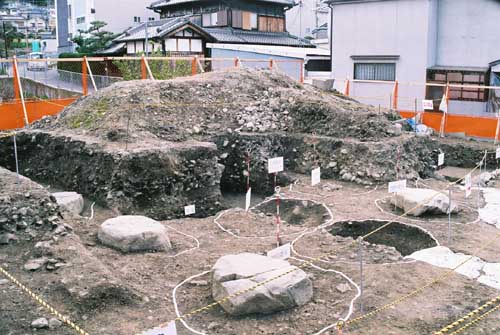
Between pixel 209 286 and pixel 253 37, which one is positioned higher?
pixel 253 37

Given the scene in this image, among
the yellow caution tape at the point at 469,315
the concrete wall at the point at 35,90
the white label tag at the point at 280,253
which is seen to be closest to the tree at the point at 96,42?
the concrete wall at the point at 35,90

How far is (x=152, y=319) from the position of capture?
5.92 meters

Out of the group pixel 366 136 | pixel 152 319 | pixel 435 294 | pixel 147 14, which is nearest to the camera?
pixel 152 319

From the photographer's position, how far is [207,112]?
13.9m

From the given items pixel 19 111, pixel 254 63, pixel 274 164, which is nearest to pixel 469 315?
pixel 274 164

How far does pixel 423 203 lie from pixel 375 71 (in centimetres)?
1529

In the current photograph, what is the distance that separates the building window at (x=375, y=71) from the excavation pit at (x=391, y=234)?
1509 centimetres

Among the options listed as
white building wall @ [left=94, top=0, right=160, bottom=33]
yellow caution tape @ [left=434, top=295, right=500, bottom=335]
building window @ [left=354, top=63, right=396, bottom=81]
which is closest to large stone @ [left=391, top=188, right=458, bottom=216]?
yellow caution tape @ [left=434, top=295, right=500, bottom=335]

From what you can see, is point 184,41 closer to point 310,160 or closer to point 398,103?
point 398,103

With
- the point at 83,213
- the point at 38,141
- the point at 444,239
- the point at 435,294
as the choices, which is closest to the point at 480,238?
the point at 444,239

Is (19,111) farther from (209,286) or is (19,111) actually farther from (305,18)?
(305,18)

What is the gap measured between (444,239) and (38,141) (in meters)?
9.08

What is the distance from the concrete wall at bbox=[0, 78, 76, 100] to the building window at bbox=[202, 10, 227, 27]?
461 inches

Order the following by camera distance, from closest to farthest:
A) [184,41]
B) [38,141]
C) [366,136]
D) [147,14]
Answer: [38,141], [366,136], [184,41], [147,14]
